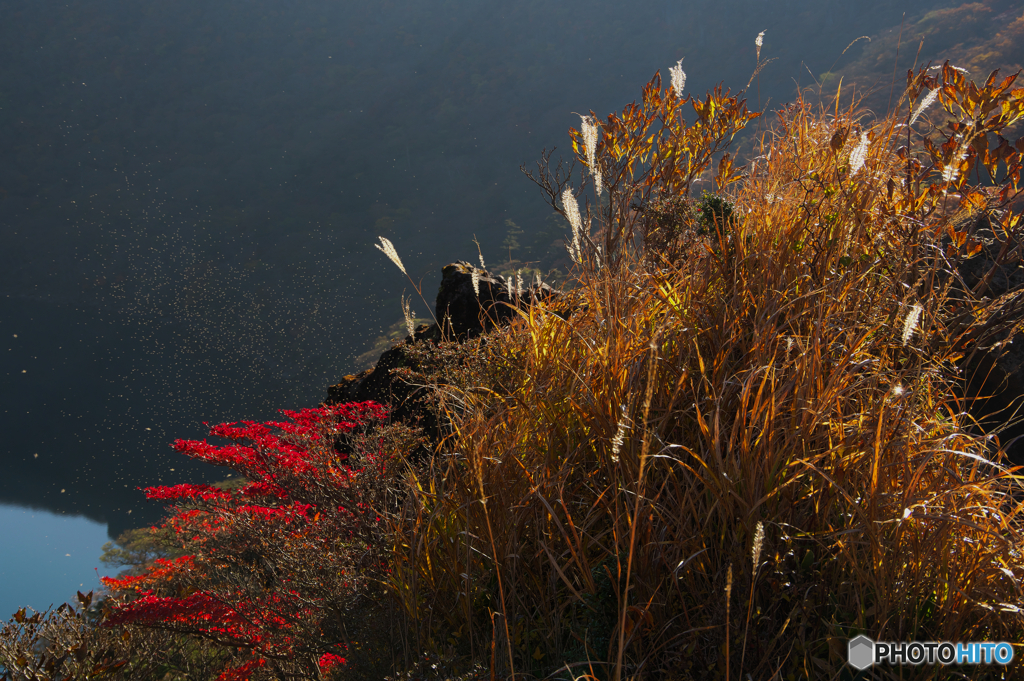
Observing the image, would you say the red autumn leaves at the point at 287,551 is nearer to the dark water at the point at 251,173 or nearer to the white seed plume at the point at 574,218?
the white seed plume at the point at 574,218

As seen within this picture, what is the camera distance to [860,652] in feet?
4.45

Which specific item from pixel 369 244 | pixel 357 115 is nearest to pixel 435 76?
pixel 357 115

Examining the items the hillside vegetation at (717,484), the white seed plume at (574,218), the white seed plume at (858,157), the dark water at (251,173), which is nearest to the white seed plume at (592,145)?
the hillside vegetation at (717,484)

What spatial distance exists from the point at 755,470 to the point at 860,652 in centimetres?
50

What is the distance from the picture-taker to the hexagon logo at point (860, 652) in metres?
1.33

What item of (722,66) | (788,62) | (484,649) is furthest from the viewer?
(722,66)

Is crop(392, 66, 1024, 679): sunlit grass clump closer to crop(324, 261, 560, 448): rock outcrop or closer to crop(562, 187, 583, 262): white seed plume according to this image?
crop(562, 187, 583, 262): white seed plume

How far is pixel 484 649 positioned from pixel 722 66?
220ft

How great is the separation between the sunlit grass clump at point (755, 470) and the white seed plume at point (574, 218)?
0.09 ft

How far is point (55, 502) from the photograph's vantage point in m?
28.3

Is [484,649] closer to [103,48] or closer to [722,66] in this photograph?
[722,66]

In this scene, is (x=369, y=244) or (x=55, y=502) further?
(x=369, y=244)

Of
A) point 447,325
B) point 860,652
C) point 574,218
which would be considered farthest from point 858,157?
point 447,325

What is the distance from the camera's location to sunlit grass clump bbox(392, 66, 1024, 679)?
1.42 m
